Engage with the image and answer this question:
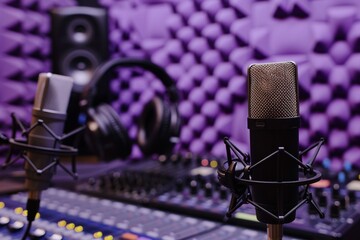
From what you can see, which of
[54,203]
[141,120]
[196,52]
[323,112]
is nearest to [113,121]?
[141,120]

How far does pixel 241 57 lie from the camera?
5.13ft

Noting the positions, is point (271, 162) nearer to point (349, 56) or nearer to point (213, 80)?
point (349, 56)

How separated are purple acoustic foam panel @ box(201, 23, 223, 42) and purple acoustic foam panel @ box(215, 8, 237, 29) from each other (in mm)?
24

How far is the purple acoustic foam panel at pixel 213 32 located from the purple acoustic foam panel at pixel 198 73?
0.12 metres

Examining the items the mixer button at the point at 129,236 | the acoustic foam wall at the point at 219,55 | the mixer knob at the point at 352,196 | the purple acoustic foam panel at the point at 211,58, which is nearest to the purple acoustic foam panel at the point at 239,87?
the acoustic foam wall at the point at 219,55

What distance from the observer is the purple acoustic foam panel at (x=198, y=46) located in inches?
66.2

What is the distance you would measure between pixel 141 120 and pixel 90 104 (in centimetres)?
24

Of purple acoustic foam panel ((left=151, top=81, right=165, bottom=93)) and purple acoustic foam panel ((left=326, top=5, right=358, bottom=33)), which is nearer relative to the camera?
purple acoustic foam panel ((left=326, top=5, right=358, bottom=33))

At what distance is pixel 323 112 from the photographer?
1418 millimetres

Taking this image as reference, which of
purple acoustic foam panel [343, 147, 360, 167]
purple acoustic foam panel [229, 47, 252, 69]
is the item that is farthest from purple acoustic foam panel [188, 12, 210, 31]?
purple acoustic foam panel [343, 147, 360, 167]

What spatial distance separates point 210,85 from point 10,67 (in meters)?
0.93

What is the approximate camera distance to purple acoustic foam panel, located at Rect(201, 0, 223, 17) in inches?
64.4

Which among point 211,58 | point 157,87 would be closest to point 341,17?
point 211,58

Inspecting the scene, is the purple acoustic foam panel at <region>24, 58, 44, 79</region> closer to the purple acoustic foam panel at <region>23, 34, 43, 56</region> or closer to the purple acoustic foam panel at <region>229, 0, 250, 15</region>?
the purple acoustic foam panel at <region>23, 34, 43, 56</region>
